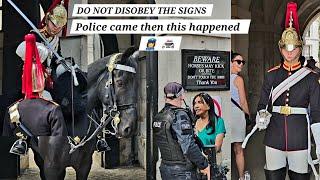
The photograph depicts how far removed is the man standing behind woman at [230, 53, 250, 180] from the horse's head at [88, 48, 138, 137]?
4.38 ft

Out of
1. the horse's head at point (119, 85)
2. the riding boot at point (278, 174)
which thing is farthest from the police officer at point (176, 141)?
the riding boot at point (278, 174)

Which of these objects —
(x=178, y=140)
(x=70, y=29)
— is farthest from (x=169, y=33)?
(x=178, y=140)

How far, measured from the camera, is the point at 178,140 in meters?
4.21

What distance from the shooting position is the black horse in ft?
14.8

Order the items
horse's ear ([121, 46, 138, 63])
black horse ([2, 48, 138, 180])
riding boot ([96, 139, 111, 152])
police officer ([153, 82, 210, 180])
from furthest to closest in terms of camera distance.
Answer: riding boot ([96, 139, 111, 152])
horse's ear ([121, 46, 138, 63])
black horse ([2, 48, 138, 180])
police officer ([153, 82, 210, 180])

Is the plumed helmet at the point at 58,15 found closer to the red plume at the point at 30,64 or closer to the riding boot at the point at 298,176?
the red plume at the point at 30,64

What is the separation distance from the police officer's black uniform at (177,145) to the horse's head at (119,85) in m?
0.40

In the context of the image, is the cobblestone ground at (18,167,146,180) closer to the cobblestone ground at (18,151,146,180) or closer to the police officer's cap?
the cobblestone ground at (18,151,146,180)

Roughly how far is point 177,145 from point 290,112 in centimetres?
116

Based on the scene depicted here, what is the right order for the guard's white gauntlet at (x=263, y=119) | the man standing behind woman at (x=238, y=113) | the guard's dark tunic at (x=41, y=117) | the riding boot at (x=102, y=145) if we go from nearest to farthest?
1. the guard's dark tunic at (x=41, y=117)
2. the riding boot at (x=102, y=145)
3. the guard's white gauntlet at (x=263, y=119)
4. the man standing behind woman at (x=238, y=113)

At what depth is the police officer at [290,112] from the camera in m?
4.85

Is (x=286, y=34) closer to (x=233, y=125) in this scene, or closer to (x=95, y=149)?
(x=233, y=125)

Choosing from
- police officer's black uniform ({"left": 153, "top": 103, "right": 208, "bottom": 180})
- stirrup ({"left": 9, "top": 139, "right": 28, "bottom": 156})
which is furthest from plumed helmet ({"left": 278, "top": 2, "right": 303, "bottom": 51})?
stirrup ({"left": 9, "top": 139, "right": 28, "bottom": 156})

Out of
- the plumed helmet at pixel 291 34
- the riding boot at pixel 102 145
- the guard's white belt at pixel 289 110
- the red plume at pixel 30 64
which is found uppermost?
the plumed helmet at pixel 291 34
